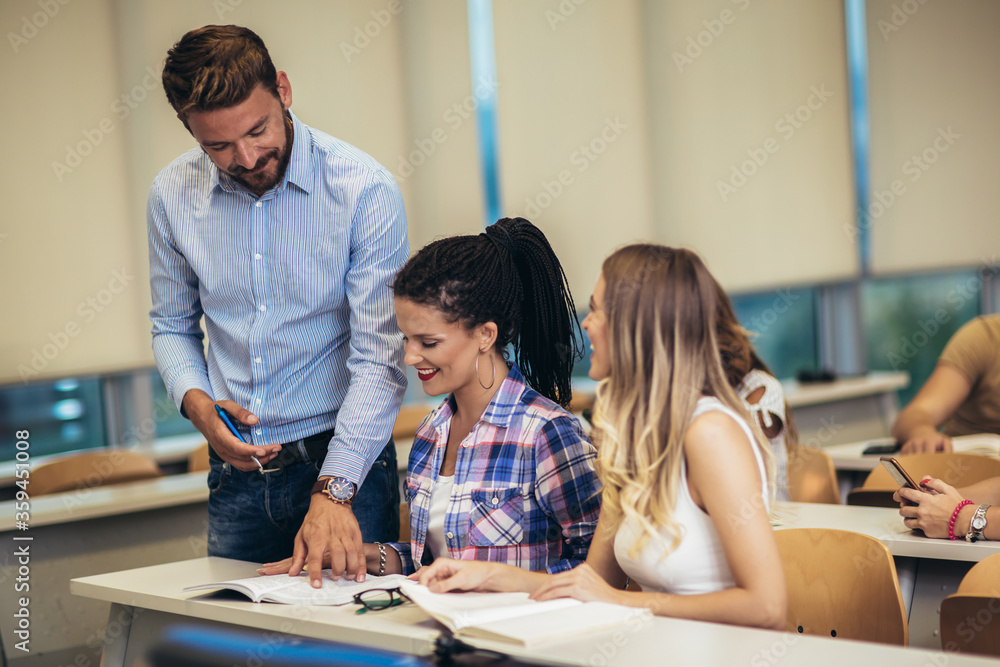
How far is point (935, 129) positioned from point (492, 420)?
14.2 feet

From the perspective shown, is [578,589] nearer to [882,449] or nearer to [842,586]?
[842,586]

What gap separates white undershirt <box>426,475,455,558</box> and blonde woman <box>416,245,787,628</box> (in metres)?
0.31

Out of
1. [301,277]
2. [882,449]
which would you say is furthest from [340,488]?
[882,449]

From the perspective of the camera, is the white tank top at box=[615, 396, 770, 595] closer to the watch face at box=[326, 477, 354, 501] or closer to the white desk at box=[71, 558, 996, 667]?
the white desk at box=[71, 558, 996, 667]

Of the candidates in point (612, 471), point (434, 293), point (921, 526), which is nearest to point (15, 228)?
point (434, 293)

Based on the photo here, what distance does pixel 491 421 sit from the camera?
5.97 feet

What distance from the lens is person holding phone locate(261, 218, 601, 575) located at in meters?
1.77

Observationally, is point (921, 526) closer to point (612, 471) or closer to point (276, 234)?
point (612, 471)

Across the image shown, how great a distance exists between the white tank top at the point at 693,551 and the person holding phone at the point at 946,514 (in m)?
0.72

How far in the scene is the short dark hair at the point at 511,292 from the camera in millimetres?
1816

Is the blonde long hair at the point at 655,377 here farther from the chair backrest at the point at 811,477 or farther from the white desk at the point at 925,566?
the chair backrest at the point at 811,477

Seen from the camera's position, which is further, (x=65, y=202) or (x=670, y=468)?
(x=65, y=202)

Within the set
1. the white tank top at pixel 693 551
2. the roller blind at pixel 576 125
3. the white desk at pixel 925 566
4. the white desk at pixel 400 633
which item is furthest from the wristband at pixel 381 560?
the roller blind at pixel 576 125

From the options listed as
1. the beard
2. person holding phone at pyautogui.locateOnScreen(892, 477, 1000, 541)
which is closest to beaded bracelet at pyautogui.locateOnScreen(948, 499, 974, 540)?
person holding phone at pyautogui.locateOnScreen(892, 477, 1000, 541)
